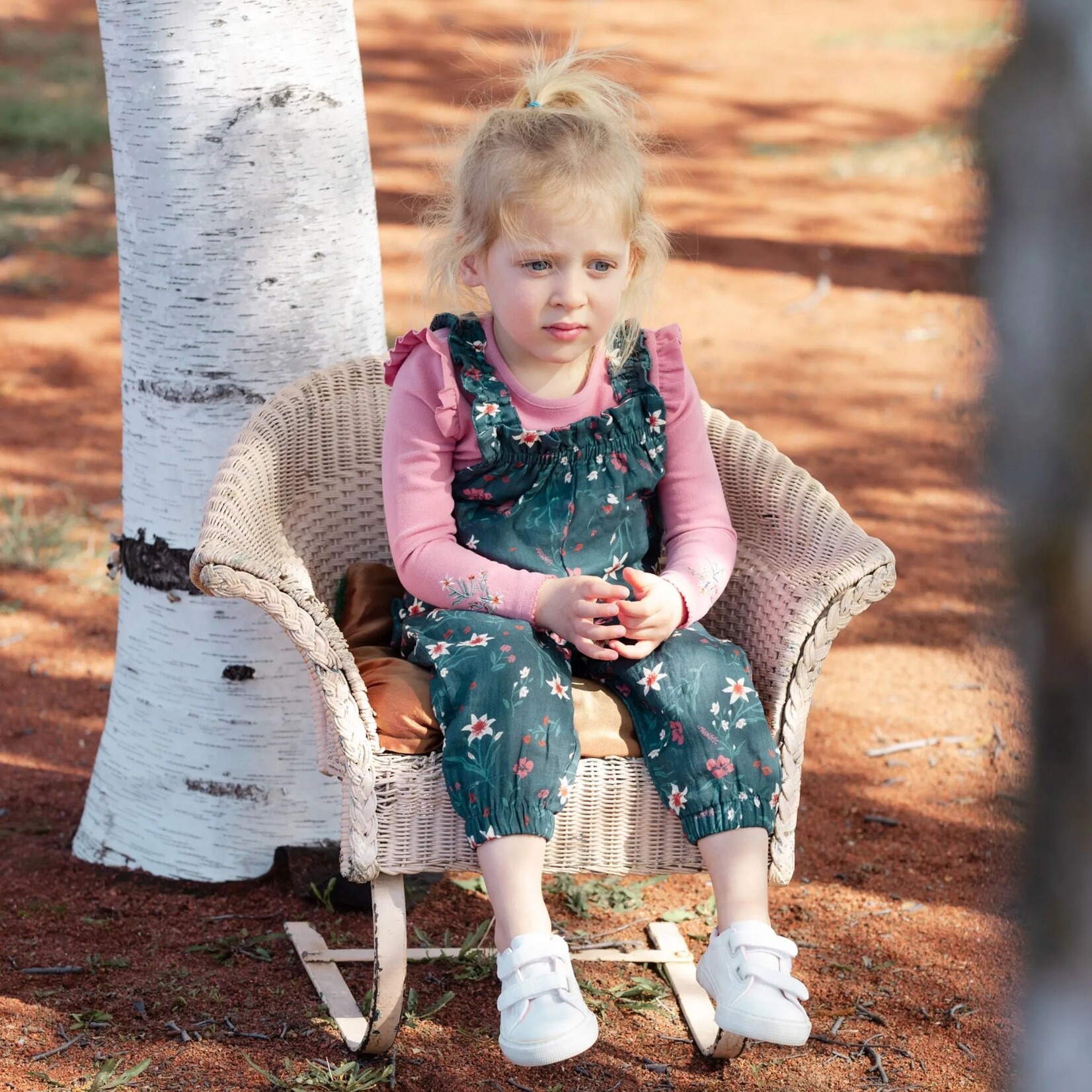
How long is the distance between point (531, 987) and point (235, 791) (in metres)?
1.09

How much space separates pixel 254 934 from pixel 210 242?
Answer: 53.3 inches

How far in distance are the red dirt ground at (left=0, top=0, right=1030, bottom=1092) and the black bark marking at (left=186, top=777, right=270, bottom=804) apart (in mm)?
173

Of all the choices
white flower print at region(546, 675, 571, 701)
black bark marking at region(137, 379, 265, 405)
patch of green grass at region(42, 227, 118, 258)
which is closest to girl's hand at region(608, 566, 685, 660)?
white flower print at region(546, 675, 571, 701)

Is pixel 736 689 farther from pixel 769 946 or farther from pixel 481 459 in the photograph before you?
pixel 481 459

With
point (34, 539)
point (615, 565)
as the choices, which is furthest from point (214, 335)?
point (34, 539)

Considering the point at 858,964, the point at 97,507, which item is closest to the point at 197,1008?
the point at 858,964

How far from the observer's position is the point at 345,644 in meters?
2.19

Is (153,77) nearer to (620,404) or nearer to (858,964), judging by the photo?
(620,404)

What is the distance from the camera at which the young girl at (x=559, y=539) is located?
2.06 meters

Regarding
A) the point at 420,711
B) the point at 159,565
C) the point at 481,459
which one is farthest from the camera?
the point at 159,565

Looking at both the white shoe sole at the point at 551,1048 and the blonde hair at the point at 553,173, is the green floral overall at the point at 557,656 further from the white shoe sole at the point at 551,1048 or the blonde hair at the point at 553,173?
the white shoe sole at the point at 551,1048

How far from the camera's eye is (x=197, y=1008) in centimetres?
243

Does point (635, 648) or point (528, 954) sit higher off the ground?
point (635, 648)

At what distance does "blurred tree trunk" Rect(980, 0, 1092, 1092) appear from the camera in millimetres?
591
